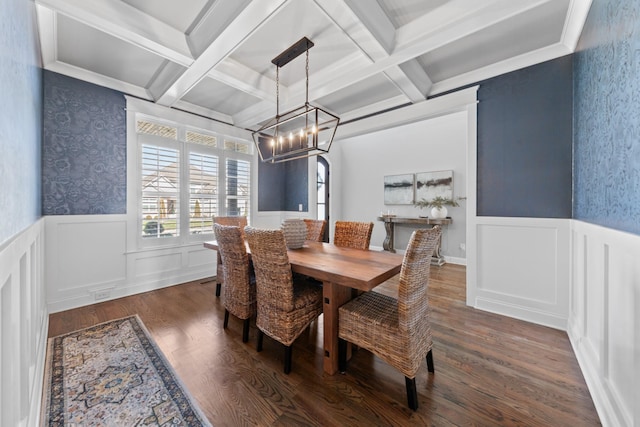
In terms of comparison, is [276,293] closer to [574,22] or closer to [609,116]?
[609,116]

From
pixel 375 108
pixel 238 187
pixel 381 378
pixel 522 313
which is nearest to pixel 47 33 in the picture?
pixel 238 187

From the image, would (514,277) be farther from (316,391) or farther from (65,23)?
(65,23)

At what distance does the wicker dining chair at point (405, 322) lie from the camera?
1.42 m

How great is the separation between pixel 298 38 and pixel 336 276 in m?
2.23

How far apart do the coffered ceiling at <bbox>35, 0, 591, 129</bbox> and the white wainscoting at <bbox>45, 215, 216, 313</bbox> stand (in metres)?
1.73

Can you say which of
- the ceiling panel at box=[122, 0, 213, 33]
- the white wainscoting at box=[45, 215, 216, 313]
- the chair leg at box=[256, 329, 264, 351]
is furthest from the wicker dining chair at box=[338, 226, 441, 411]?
the white wainscoting at box=[45, 215, 216, 313]

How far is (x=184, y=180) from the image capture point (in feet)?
12.2

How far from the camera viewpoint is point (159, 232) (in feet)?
11.5

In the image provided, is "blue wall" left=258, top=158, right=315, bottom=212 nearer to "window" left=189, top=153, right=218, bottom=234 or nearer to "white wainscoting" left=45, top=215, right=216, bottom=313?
"window" left=189, top=153, right=218, bottom=234

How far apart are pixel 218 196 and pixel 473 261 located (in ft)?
12.5

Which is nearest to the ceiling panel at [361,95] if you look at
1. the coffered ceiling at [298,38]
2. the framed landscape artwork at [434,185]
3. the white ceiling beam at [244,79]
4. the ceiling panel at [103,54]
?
the coffered ceiling at [298,38]

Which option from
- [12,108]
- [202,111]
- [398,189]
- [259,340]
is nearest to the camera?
[12,108]

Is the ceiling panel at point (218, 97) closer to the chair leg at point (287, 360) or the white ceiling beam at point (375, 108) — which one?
the white ceiling beam at point (375, 108)

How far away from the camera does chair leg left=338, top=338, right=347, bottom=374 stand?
178cm
